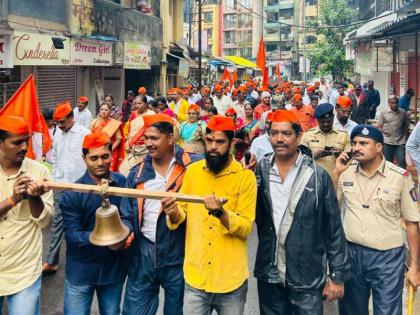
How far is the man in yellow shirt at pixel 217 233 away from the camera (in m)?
3.50

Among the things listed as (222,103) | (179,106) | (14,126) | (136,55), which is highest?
(136,55)

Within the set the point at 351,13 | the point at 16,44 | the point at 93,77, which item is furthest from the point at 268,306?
the point at 351,13

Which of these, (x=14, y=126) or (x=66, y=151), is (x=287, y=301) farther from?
(x=66, y=151)

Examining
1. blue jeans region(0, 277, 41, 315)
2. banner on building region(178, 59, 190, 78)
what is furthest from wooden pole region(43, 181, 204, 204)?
banner on building region(178, 59, 190, 78)

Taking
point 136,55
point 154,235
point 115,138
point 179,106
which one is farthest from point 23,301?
point 136,55

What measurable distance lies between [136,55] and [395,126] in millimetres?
11637

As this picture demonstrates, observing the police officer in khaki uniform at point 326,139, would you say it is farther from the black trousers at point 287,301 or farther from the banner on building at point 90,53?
the banner on building at point 90,53

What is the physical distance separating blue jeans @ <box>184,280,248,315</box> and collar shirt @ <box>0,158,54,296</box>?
98 cm

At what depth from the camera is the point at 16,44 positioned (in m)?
11.4

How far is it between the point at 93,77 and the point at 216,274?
1625 cm

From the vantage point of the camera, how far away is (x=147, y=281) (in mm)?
3865

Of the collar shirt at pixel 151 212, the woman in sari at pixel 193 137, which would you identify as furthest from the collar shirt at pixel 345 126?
the collar shirt at pixel 151 212

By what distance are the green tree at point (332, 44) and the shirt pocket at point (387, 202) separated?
107 feet

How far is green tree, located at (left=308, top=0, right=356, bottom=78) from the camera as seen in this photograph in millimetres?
36062
